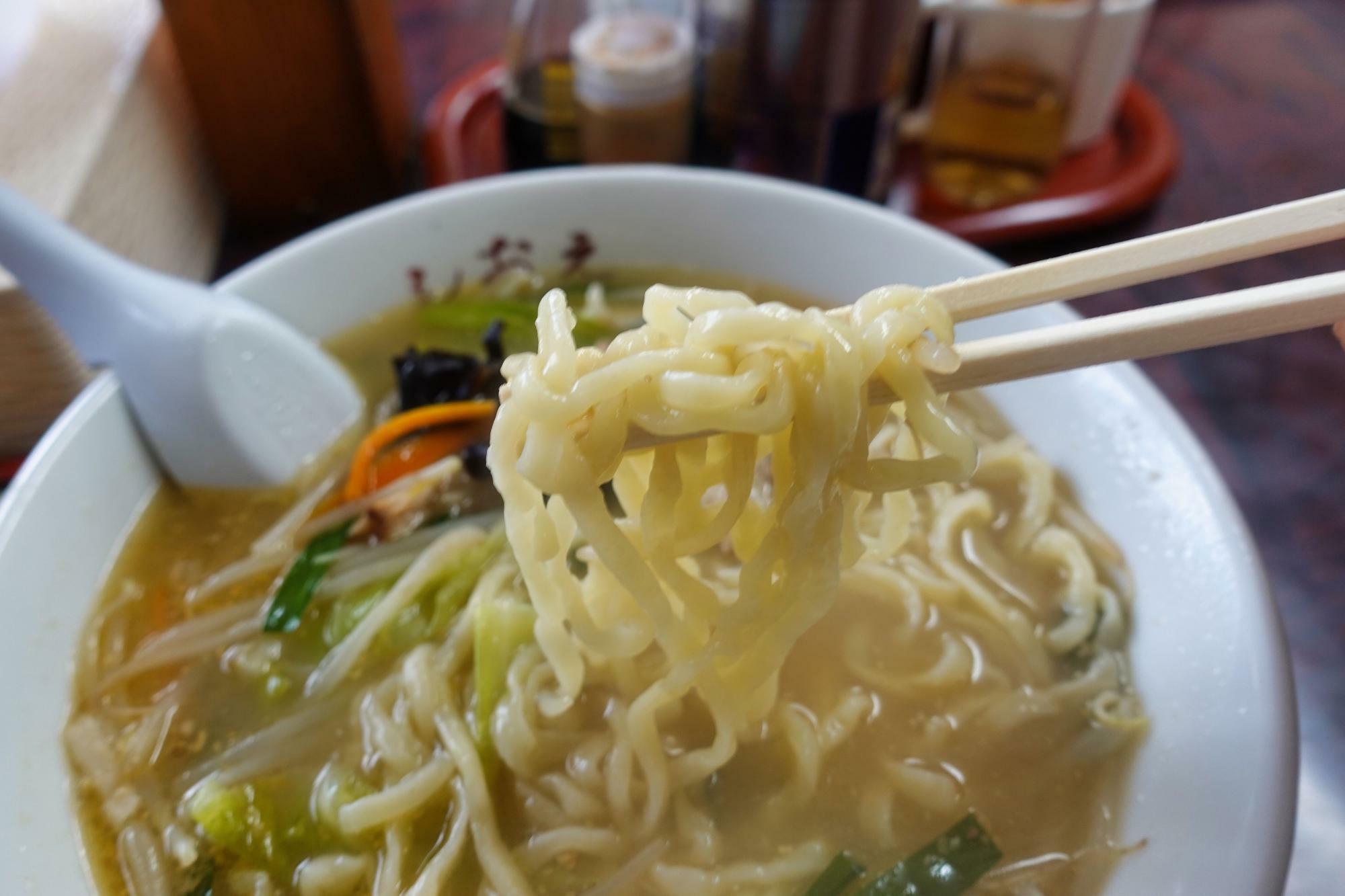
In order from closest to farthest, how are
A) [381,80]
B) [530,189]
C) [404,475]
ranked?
[404,475] → [530,189] → [381,80]

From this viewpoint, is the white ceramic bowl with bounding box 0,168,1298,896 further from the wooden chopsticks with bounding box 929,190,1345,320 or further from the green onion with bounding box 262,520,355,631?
the wooden chopsticks with bounding box 929,190,1345,320

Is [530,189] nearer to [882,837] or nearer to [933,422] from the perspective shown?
[933,422]

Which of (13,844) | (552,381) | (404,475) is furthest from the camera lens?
(404,475)

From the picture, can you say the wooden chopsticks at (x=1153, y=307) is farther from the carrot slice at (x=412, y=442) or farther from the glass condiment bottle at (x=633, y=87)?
the glass condiment bottle at (x=633, y=87)

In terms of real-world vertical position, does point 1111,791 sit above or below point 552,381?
below

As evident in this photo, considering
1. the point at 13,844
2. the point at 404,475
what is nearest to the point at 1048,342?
the point at 404,475

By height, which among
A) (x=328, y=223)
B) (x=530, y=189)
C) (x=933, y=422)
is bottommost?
(x=328, y=223)

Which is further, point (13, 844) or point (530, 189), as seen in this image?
point (530, 189)
